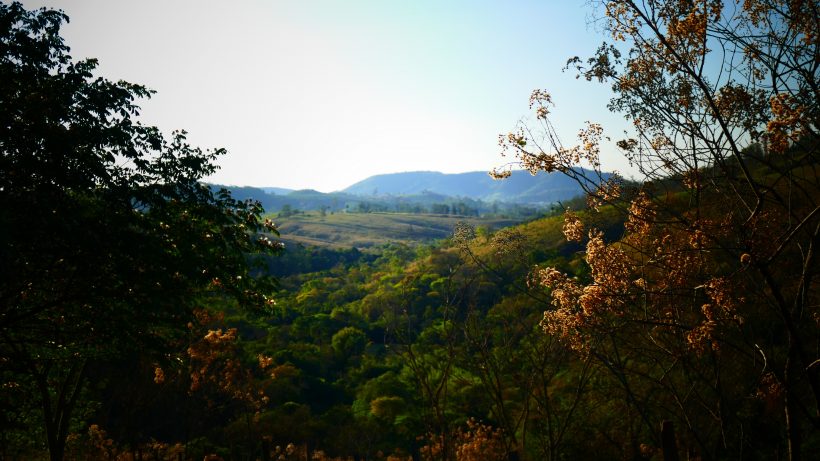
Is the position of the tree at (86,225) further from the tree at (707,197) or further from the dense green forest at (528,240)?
the tree at (707,197)

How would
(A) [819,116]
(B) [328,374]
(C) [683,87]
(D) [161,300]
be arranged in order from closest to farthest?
(A) [819,116], (C) [683,87], (D) [161,300], (B) [328,374]

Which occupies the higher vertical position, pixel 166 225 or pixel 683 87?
pixel 683 87

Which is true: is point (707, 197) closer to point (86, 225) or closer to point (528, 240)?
point (528, 240)

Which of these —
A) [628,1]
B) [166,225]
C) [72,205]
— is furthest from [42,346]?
[628,1]

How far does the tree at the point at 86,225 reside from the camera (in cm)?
743

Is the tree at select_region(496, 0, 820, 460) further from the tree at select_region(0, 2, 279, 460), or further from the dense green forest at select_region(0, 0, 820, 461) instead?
the tree at select_region(0, 2, 279, 460)

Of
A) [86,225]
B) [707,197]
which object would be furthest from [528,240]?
[86,225]

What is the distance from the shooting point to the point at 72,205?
7.68 metres

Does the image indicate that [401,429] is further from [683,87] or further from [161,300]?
[683,87]

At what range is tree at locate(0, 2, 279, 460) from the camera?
7426 millimetres

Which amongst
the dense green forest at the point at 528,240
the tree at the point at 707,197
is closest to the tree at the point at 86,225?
the dense green forest at the point at 528,240

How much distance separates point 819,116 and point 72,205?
32.0 ft

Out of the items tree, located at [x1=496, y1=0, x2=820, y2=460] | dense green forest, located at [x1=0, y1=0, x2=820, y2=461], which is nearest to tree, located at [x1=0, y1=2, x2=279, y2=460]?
dense green forest, located at [x1=0, y1=0, x2=820, y2=461]

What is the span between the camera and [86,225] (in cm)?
760
